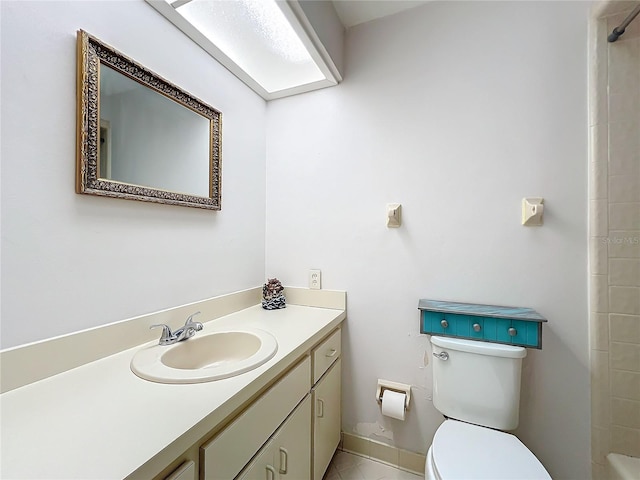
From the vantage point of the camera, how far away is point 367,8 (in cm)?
145

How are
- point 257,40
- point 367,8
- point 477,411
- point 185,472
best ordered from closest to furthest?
point 185,472 < point 477,411 < point 257,40 < point 367,8

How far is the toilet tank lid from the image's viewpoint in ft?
3.68

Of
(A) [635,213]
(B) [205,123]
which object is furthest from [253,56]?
(A) [635,213]

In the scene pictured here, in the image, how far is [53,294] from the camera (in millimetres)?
801

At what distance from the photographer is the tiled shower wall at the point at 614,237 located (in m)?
1.10

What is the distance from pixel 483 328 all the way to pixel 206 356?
126 centimetres

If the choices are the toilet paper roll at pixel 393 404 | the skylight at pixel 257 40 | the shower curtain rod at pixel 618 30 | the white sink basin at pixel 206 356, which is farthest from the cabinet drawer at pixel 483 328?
the skylight at pixel 257 40

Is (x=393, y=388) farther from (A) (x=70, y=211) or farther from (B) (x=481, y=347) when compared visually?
(A) (x=70, y=211)

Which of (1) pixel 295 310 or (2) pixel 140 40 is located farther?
(1) pixel 295 310

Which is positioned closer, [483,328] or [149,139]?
[149,139]

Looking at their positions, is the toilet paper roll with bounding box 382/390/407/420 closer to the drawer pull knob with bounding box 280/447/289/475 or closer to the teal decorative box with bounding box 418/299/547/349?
the teal decorative box with bounding box 418/299/547/349

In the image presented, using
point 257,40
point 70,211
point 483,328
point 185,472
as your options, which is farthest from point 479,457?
point 257,40

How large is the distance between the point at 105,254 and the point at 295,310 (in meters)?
0.95

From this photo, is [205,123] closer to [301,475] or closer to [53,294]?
[53,294]
